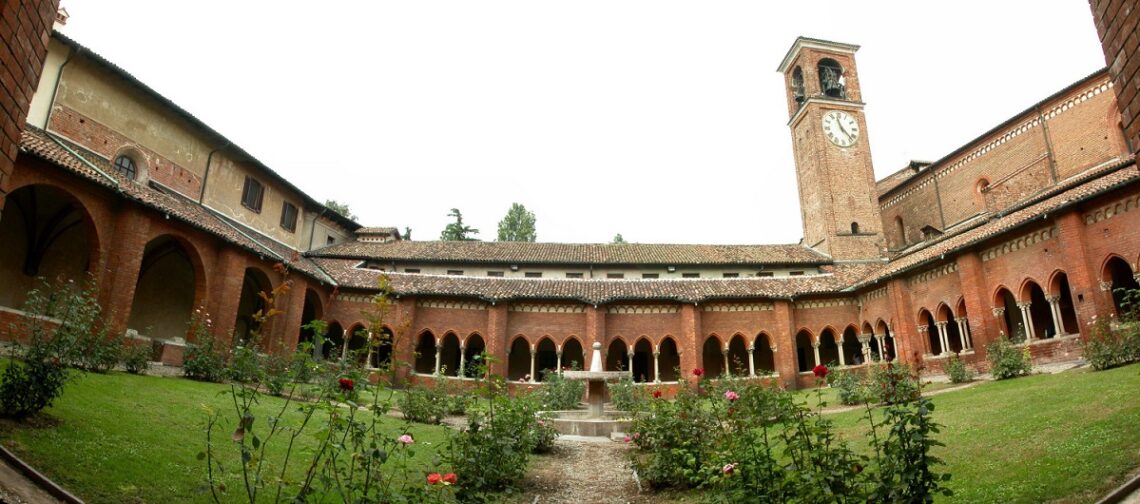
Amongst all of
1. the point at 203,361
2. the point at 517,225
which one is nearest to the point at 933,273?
the point at 203,361

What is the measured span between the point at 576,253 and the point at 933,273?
17193mm

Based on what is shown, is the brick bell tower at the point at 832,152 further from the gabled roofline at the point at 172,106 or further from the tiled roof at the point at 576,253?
the gabled roofline at the point at 172,106

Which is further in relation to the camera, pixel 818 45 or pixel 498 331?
pixel 818 45

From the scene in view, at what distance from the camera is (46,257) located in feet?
61.2

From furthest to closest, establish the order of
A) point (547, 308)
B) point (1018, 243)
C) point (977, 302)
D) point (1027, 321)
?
point (547, 308) → point (977, 302) → point (1018, 243) → point (1027, 321)

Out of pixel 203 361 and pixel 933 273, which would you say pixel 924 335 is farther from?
pixel 203 361

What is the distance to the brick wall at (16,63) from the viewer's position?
3.25 m

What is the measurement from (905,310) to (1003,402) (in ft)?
44.8

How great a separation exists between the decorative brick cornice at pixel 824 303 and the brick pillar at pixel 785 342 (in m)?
0.61

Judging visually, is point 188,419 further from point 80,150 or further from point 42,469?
point 80,150

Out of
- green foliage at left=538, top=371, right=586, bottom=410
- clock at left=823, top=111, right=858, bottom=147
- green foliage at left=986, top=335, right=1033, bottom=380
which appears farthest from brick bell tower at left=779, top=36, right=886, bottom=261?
green foliage at left=538, top=371, right=586, bottom=410

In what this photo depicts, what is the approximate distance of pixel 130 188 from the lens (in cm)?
1723

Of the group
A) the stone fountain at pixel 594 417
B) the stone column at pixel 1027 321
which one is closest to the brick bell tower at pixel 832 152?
the stone column at pixel 1027 321

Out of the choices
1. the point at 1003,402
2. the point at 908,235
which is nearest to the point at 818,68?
the point at 908,235
